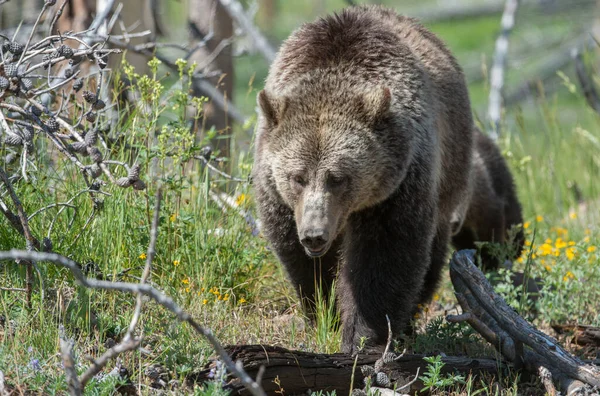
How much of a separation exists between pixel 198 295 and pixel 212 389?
134 cm

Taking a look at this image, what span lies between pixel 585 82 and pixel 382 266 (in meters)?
4.42

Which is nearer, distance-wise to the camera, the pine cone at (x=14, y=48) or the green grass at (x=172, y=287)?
the green grass at (x=172, y=287)

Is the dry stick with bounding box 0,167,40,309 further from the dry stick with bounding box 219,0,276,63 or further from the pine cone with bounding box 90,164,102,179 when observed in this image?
the dry stick with bounding box 219,0,276,63

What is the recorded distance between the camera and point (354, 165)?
4227 mm

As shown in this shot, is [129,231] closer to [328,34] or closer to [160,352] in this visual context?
[160,352]

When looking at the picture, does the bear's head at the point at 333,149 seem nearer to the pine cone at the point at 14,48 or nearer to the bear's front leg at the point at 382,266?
the bear's front leg at the point at 382,266

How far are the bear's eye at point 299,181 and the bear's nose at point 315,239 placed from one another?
36 centimetres

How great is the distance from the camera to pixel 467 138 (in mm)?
5414

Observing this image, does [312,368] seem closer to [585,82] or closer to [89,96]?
[89,96]

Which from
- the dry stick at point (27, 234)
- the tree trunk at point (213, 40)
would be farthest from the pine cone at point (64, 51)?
the tree trunk at point (213, 40)

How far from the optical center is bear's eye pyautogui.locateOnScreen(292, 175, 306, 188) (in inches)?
166

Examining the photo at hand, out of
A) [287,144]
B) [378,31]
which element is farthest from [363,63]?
[287,144]

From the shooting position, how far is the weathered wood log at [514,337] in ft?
12.7

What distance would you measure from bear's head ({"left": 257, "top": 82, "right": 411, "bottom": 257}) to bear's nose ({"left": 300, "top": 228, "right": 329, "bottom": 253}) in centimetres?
12
